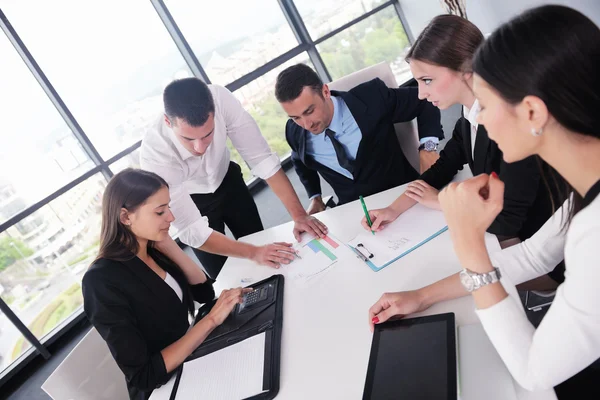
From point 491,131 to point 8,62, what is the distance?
137 inches

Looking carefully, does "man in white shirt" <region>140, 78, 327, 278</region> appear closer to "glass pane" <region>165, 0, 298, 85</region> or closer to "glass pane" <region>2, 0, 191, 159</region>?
"glass pane" <region>2, 0, 191, 159</region>

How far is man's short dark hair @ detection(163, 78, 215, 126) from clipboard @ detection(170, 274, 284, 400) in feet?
2.31

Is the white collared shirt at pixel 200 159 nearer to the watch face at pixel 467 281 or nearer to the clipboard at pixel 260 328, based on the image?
the clipboard at pixel 260 328

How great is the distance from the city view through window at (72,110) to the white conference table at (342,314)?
2.45 metres

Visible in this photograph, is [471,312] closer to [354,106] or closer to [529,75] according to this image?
[529,75]

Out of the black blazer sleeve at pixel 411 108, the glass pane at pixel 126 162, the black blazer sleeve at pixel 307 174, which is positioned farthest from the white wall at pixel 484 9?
the glass pane at pixel 126 162

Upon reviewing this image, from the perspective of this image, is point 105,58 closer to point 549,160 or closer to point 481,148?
point 481,148

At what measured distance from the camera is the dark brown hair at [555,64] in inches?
27.4

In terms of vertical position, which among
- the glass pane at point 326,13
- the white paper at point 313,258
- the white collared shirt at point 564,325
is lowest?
the white paper at point 313,258

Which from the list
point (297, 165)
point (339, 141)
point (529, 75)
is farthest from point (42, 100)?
point (529, 75)

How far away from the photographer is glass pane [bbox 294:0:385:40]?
4.81 metres

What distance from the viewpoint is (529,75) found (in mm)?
716

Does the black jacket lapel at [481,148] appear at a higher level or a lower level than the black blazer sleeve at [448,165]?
higher

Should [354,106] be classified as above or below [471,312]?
above
